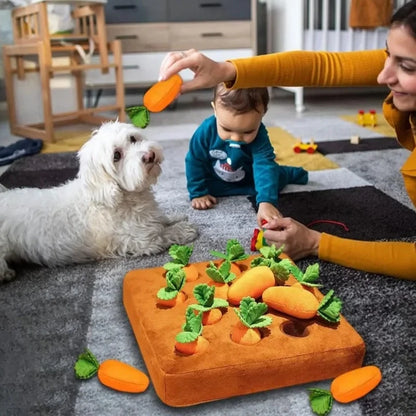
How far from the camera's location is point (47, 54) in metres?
2.48

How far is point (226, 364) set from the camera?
0.75 m

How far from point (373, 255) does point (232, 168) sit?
0.60 metres

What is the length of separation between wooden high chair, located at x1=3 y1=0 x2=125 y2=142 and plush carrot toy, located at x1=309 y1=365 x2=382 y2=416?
211 cm

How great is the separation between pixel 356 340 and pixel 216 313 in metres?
0.23

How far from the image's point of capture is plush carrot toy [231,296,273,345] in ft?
2.64

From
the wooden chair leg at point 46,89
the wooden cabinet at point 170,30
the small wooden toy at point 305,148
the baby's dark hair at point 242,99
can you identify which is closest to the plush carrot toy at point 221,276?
the baby's dark hair at point 242,99

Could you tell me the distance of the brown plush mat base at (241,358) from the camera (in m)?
0.75

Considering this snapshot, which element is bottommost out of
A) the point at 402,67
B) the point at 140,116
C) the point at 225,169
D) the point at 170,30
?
the point at 225,169

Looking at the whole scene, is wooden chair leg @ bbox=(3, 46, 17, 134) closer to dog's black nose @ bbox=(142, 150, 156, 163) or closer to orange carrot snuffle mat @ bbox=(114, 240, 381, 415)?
dog's black nose @ bbox=(142, 150, 156, 163)

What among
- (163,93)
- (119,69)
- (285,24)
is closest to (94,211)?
(163,93)

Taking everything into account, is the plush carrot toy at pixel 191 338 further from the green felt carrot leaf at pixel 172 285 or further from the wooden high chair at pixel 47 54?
the wooden high chair at pixel 47 54

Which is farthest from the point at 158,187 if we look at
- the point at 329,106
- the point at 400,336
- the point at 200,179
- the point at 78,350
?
the point at 329,106

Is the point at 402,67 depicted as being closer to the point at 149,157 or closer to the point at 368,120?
the point at 149,157

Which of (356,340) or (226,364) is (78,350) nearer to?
(226,364)
